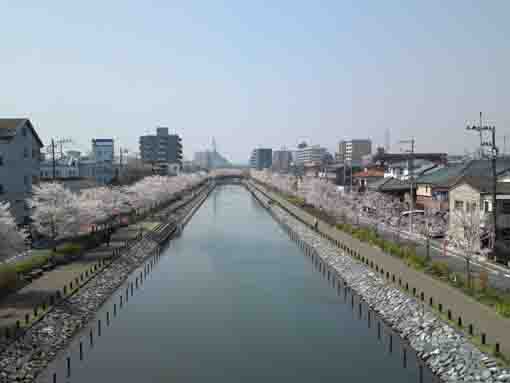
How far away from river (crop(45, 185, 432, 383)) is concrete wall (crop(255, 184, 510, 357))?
2223 mm

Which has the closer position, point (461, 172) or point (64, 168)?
point (461, 172)

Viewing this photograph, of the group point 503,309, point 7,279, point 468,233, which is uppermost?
point 468,233

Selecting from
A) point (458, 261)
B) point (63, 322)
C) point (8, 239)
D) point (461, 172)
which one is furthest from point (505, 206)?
point (8, 239)

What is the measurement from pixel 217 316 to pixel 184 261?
13.0m

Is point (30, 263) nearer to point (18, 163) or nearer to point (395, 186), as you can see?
point (18, 163)

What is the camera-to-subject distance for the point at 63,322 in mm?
17703

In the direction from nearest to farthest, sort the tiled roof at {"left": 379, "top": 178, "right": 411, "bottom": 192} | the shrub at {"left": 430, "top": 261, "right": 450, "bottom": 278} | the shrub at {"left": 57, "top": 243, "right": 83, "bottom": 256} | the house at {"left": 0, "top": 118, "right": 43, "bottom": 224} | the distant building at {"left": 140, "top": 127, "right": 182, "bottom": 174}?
the shrub at {"left": 430, "top": 261, "right": 450, "bottom": 278} < the shrub at {"left": 57, "top": 243, "right": 83, "bottom": 256} < the house at {"left": 0, "top": 118, "right": 43, "bottom": 224} < the tiled roof at {"left": 379, "top": 178, "right": 411, "bottom": 192} < the distant building at {"left": 140, "top": 127, "right": 182, "bottom": 174}

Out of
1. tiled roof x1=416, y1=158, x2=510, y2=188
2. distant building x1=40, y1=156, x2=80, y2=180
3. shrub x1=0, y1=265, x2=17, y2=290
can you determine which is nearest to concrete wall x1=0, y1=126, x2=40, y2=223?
shrub x1=0, y1=265, x2=17, y2=290

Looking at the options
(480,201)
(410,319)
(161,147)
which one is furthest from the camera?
(161,147)

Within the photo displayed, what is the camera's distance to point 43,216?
27.6m

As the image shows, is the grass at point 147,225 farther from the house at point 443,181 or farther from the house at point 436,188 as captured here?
the house at point 443,181

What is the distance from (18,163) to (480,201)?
32257mm

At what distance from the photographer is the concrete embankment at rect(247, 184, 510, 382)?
42.5 ft

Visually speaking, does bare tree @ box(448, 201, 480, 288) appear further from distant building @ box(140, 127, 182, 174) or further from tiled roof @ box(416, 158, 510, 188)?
distant building @ box(140, 127, 182, 174)
